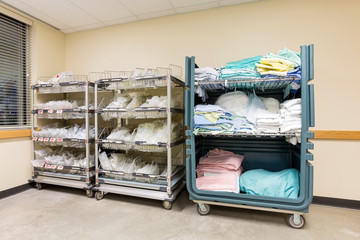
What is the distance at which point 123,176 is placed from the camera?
259cm

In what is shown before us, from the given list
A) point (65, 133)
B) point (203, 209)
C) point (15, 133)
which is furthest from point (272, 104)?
point (15, 133)

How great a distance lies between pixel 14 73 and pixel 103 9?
172cm

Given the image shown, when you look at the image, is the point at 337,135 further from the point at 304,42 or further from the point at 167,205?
the point at 167,205

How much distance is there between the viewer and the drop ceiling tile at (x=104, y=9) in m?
2.61

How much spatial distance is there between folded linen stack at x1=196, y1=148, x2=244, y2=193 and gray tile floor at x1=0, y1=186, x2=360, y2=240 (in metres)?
0.37

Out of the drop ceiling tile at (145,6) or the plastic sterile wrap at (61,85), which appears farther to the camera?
the plastic sterile wrap at (61,85)

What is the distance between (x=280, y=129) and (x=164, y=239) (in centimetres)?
155

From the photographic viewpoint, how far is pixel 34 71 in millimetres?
3143

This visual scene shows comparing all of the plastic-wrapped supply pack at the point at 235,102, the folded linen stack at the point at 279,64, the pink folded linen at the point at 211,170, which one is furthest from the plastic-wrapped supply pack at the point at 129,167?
the folded linen stack at the point at 279,64

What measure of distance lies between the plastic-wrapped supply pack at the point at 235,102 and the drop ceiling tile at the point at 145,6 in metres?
1.58

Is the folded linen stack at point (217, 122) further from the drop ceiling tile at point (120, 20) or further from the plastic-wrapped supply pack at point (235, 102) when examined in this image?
the drop ceiling tile at point (120, 20)

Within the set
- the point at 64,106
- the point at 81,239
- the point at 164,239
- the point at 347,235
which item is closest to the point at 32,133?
the point at 64,106

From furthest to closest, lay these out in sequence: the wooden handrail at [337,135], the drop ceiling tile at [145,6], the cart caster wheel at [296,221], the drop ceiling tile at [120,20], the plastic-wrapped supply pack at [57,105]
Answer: the drop ceiling tile at [120,20]
the plastic-wrapped supply pack at [57,105]
the drop ceiling tile at [145,6]
the wooden handrail at [337,135]
the cart caster wheel at [296,221]

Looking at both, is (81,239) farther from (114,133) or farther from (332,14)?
(332,14)
